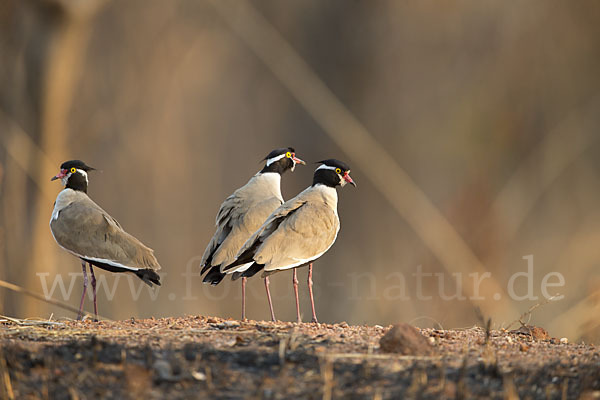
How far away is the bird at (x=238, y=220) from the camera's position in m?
6.61

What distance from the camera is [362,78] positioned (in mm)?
12250

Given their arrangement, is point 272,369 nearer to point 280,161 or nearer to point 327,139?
point 280,161

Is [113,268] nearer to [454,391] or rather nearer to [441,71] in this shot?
[454,391]

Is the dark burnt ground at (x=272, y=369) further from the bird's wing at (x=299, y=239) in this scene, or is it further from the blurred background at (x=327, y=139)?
the blurred background at (x=327, y=139)

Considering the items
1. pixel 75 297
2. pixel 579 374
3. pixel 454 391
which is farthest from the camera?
pixel 75 297

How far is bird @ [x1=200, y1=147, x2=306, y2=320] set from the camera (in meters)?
6.61

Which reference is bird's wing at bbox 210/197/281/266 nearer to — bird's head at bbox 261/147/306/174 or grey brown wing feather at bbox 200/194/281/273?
grey brown wing feather at bbox 200/194/281/273

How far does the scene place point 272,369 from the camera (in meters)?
3.75

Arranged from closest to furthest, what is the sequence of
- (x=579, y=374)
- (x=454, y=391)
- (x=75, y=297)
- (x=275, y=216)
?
(x=454, y=391), (x=579, y=374), (x=275, y=216), (x=75, y=297)

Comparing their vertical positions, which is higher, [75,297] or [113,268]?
[75,297]

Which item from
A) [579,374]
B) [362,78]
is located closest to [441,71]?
[362,78]

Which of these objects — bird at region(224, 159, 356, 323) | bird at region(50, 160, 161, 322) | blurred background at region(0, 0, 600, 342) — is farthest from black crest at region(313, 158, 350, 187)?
blurred background at region(0, 0, 600, 342)

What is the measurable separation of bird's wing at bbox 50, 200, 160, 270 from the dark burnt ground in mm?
1846

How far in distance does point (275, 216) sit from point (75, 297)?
20.4ft
